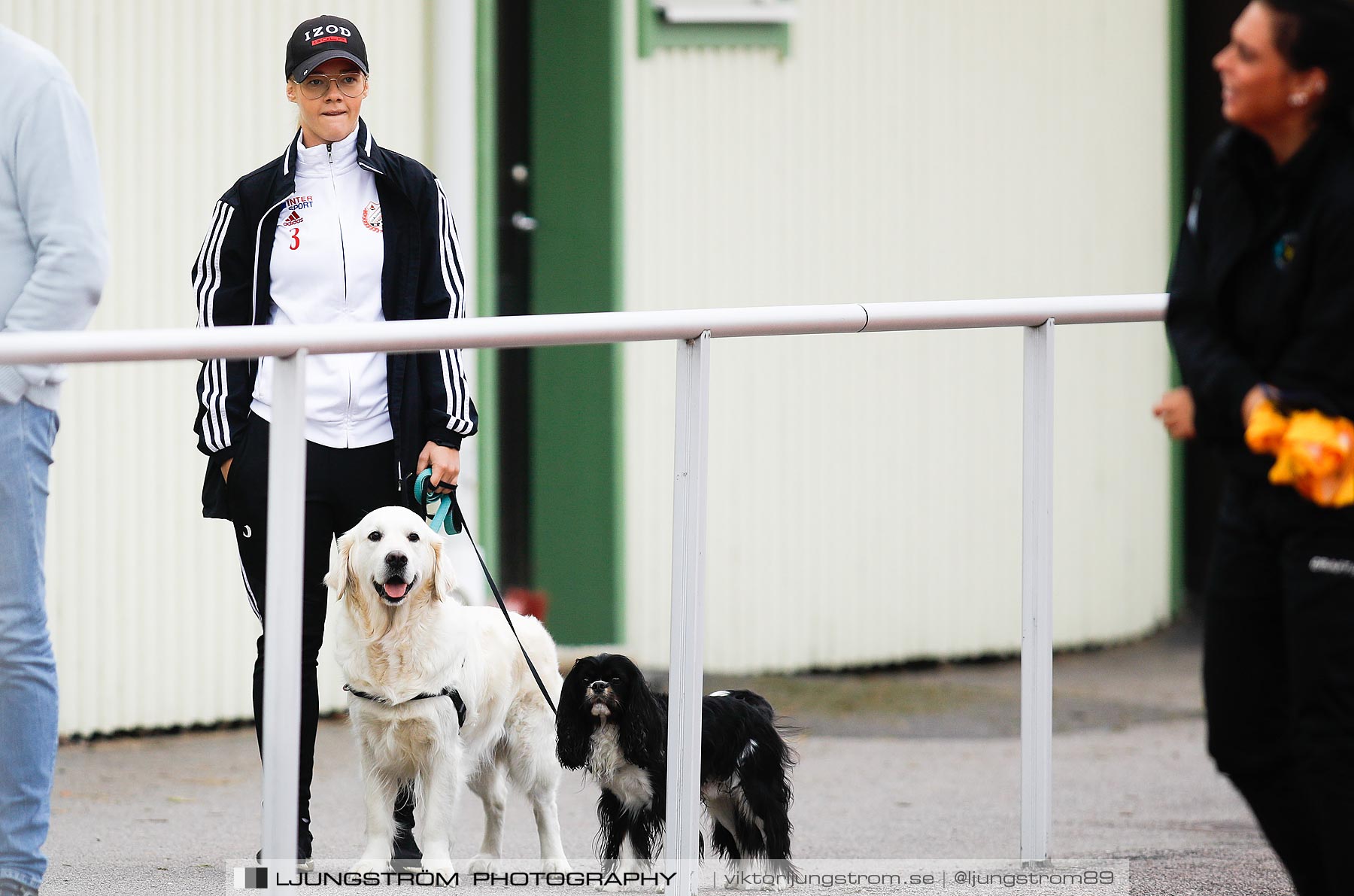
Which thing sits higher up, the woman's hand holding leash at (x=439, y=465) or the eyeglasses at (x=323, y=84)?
the eyeglasses at (x=323, y=84)

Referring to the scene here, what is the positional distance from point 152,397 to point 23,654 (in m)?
3.10

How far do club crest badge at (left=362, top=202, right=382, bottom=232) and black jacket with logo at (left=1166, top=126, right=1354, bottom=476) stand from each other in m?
1.94

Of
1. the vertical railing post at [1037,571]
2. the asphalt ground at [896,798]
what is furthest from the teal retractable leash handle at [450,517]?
the vertical railing post at [1037,571]

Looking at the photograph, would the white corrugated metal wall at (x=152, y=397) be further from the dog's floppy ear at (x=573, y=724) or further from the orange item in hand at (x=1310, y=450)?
the orange item in hand at (x=1310, y=450)

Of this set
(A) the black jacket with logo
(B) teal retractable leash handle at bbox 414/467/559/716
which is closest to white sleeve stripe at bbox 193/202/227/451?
(B) teal retractable leash handle at bbox 414/467/559/716

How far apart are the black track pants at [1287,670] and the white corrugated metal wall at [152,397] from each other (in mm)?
4533

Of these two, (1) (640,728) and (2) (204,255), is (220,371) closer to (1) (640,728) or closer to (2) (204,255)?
(2) (204,255)

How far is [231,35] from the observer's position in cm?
692

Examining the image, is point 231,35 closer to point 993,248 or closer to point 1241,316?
point 993,248

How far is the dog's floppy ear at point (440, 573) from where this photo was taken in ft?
14.0

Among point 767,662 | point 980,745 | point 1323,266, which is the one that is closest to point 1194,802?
point 980,745

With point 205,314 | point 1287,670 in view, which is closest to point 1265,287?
point 1287,670

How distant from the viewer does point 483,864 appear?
465cm

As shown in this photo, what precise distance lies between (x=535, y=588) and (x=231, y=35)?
2.62m
